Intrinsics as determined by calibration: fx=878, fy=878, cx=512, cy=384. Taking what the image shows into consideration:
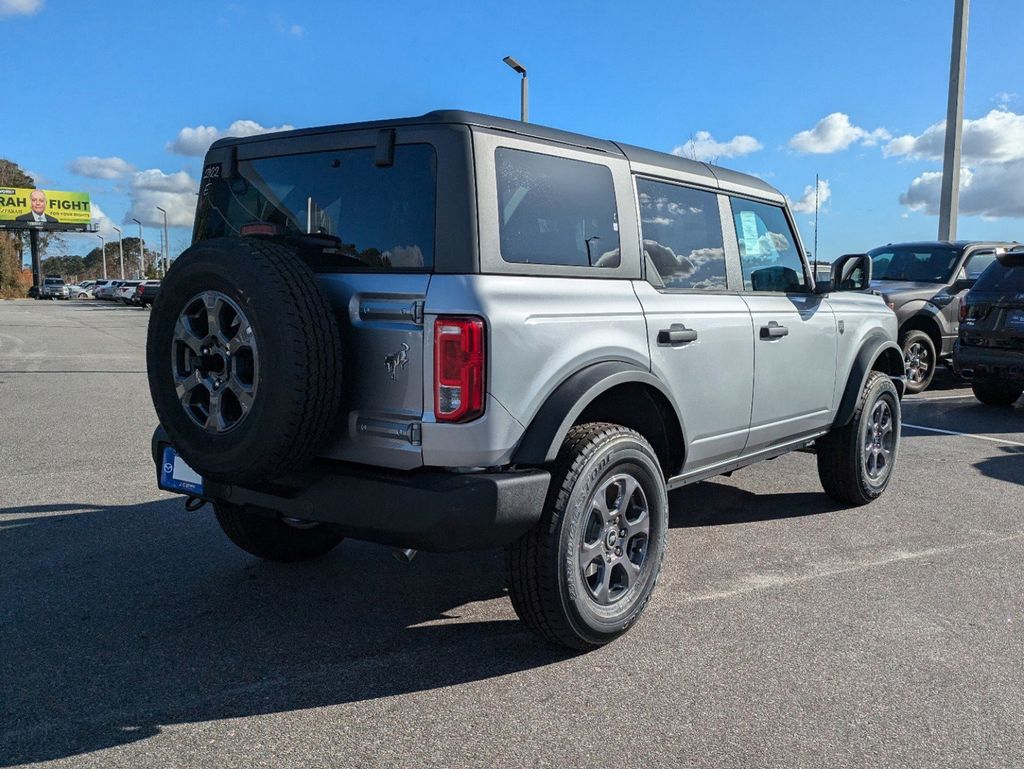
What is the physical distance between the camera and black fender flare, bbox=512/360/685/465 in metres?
3.06

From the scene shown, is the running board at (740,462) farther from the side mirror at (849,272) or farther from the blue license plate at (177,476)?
the blue license plate at (177,476)

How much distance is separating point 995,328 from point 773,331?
5658 millimetres

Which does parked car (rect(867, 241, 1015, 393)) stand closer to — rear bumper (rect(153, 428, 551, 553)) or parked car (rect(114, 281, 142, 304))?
rear bumper (rect(153, 428, 551, 553))

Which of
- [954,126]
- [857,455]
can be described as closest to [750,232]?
[857,455]

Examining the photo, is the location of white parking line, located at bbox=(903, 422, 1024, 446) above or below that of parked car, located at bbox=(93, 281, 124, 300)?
below

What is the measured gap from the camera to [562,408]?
3135 millimetres

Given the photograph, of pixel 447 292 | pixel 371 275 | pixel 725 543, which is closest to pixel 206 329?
pixel 371 275

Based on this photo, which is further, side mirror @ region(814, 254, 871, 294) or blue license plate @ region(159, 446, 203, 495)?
side mirror @ region(814, 254, 871, 294)

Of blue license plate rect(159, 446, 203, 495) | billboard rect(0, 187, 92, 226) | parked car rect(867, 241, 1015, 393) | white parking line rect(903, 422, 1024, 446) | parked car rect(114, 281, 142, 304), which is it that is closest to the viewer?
blue license plate rect(159, 446, 203, 495)

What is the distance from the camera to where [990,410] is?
9.69m

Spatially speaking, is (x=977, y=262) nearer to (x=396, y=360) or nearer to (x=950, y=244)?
(x=950, y=244)

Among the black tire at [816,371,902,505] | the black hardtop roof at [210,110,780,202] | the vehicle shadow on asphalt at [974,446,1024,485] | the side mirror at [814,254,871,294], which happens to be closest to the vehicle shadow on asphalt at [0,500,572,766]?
the black hardtop roof at [210,110,780,202]

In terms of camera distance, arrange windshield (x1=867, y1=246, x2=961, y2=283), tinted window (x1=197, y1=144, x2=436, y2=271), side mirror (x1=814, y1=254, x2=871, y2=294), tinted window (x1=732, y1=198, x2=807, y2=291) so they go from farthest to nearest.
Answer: windshield (x1=867, y1=246, x2=961, y2=283) → side mirror (x1=814, y1=254, x2=871, y2=294) → tinted window (x1=732, y1=198, x2=807, y2=291) → tinted window (x1=197, y1=144, x2=436, y2=271)

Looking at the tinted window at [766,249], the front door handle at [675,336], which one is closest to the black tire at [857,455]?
the tinted window at [766,249]
